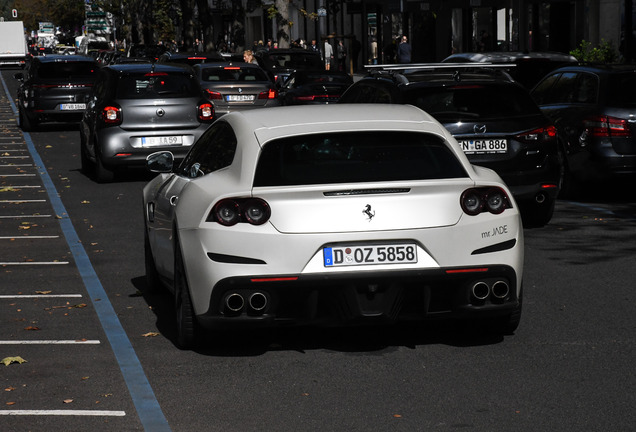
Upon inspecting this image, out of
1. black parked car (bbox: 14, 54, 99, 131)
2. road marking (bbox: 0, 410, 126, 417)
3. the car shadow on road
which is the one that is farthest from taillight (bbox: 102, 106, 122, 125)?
road marking (bbox: 0, 410, 126, 417)

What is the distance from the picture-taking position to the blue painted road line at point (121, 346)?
5.92 metres

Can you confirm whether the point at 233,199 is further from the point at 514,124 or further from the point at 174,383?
the point at 514,124

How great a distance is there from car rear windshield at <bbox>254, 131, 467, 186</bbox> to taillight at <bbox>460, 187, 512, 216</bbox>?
0.15 meters

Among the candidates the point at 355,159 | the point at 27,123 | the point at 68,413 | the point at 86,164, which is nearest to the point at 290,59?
the point at 27,123

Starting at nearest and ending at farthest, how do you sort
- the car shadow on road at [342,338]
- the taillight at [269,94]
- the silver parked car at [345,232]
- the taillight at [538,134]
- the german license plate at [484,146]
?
the silver parked car at [345,232] → the car shadow on road at [342,338] → the german license plate at [484,146] → the taillight at [538,134] → the taillight at [269,94]

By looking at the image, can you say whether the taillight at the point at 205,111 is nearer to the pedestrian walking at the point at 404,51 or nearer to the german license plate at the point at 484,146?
the german license plate at the point at 484,146

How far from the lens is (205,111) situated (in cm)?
1822

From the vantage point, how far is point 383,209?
6.84m

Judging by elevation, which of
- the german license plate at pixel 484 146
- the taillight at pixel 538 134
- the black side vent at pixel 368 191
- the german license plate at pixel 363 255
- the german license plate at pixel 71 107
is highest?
the black side vent at pixel 368 191

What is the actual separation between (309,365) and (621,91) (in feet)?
28.7

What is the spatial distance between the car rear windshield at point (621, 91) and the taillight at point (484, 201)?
7.86 m

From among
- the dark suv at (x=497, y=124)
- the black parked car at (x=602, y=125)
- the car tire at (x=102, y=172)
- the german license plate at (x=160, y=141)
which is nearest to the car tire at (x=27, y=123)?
the car tire at (x=102, y=172)

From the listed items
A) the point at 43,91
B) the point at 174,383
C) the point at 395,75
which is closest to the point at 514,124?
the point at 395,75

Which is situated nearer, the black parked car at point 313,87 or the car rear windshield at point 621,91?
the car rear windshield at point 621,91
